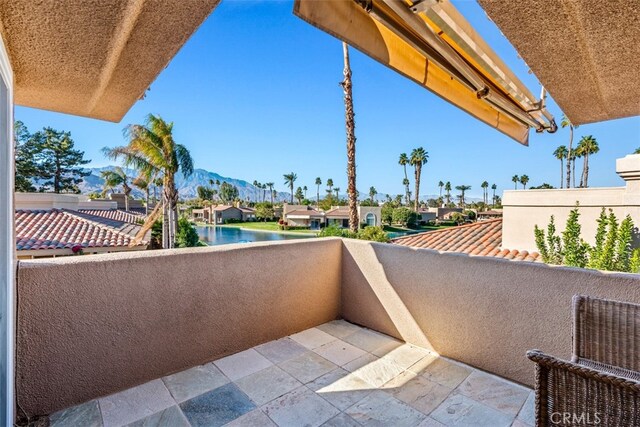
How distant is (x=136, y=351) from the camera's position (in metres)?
2.62

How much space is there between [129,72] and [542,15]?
2.53 meters

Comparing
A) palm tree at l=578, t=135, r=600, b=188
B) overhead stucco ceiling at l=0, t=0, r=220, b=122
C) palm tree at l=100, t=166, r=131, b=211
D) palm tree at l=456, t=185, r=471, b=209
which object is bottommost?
overhead stucco ceiling at l=0, t=0, r=220, b=122

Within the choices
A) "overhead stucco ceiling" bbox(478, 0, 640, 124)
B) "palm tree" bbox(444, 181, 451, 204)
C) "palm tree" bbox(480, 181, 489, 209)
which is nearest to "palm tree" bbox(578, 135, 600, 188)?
"overhead stucco ceiling" bbox(478, 0, 640, 124)

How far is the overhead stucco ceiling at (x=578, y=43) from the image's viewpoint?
4.42 feet

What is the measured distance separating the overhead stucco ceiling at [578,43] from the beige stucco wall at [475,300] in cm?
139

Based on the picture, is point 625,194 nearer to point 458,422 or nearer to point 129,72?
point 458,422

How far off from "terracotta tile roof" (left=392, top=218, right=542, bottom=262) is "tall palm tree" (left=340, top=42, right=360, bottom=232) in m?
2.53

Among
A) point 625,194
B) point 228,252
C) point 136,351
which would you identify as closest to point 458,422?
point 228,252

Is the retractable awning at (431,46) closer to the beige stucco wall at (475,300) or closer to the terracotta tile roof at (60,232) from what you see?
the beige stucco wall at (475,300)

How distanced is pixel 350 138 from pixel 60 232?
10.1 meters

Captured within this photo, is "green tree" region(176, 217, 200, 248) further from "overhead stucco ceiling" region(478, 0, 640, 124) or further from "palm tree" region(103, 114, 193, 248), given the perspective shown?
"overhead stucco ceiling" region(478, 0, 640, 124)

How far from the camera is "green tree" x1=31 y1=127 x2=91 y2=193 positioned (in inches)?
1125

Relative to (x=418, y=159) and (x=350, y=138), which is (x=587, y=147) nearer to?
(x=418, y=159)

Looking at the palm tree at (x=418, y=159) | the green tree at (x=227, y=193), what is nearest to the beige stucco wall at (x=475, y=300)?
the palm tree at (x=418, y=159)
